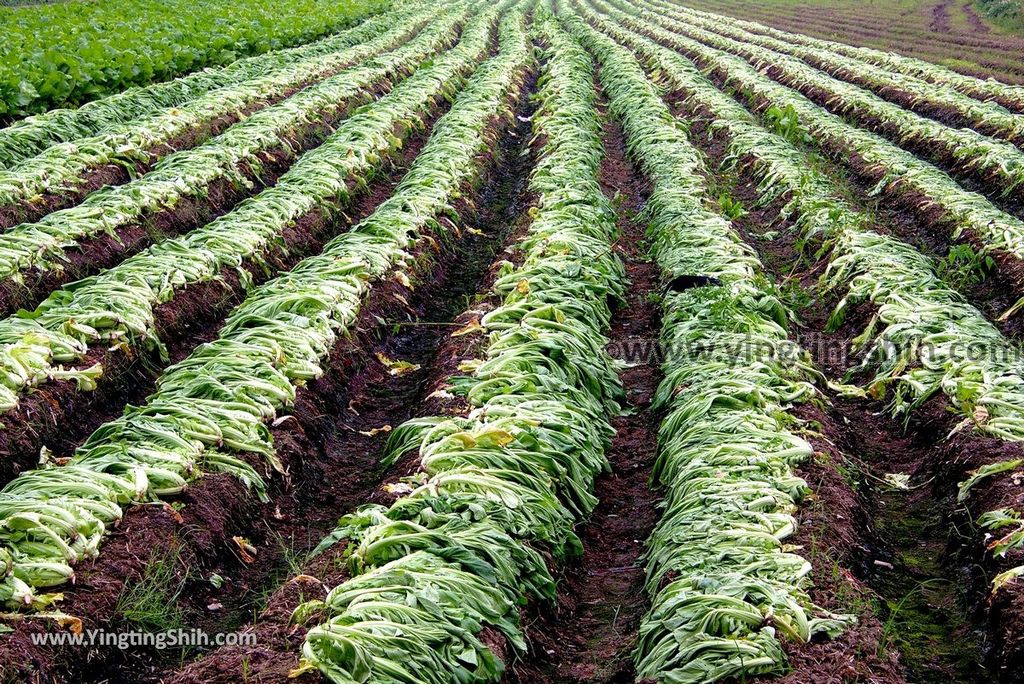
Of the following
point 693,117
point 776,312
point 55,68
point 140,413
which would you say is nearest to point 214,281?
point 140,413

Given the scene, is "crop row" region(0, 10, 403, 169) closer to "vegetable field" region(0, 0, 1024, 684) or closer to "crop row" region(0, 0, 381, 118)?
"vegetable field" region(0, 0, 1024, 684)


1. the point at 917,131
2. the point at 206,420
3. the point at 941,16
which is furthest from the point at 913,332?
the point at 941,16

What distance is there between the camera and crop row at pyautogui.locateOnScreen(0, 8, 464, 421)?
23.0 ft

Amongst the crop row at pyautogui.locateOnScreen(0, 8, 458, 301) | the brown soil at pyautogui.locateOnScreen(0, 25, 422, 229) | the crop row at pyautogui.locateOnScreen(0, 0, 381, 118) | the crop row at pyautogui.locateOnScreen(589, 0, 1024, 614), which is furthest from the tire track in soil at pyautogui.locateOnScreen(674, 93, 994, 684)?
the crop row at pyautogui.locateOnScreen(0, 0, 381, 118)

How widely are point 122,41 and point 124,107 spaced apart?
3.95 m

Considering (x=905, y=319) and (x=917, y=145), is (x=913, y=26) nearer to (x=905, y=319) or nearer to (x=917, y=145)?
(x=917, y=145)

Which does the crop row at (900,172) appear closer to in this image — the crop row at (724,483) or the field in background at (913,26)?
the crop row at (724,483)

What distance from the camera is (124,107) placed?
1536 cm

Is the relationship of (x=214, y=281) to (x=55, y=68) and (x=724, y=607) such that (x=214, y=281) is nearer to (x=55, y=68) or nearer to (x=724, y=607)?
(x=724, y=607)

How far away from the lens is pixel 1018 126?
16109 mm

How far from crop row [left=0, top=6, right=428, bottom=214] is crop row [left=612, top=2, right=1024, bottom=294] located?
1058cm

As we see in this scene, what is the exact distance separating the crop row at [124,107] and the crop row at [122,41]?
0.59 meters

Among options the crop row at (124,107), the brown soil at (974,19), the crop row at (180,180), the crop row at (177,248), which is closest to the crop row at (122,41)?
the crop row at (124,107)

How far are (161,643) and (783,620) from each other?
3.37 metres
